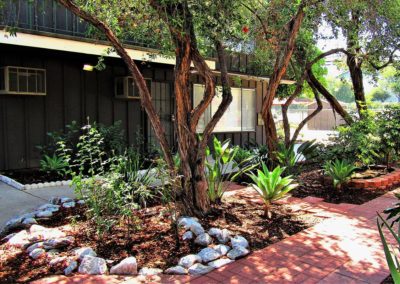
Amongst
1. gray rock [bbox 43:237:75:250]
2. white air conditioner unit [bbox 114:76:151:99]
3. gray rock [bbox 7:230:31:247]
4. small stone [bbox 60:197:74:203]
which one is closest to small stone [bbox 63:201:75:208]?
small stone [bbox 60:197:74:203]

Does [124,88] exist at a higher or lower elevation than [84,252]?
higher

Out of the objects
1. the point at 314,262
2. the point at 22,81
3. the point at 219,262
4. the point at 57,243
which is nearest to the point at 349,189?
the point at 314,262

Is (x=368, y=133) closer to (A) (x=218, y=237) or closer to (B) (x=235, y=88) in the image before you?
(A) (x=218, y=237)

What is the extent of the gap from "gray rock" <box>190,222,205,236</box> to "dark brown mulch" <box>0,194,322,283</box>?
19cm

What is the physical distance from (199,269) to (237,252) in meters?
0.50

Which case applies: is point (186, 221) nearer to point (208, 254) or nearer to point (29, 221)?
point (208, 254)

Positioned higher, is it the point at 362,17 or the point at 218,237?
the point at 362,17

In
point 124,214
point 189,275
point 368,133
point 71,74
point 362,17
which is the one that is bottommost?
point 189,275

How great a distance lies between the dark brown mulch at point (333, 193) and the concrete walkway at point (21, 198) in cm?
384

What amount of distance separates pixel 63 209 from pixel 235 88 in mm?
8036

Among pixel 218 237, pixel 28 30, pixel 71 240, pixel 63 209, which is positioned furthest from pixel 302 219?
pixel 28 30

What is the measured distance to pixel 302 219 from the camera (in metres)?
4.88

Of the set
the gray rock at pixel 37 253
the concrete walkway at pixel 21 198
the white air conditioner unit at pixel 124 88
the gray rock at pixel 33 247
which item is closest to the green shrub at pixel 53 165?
the concrete walkway at pixel 21 198

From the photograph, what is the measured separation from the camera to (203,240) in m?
3.79
